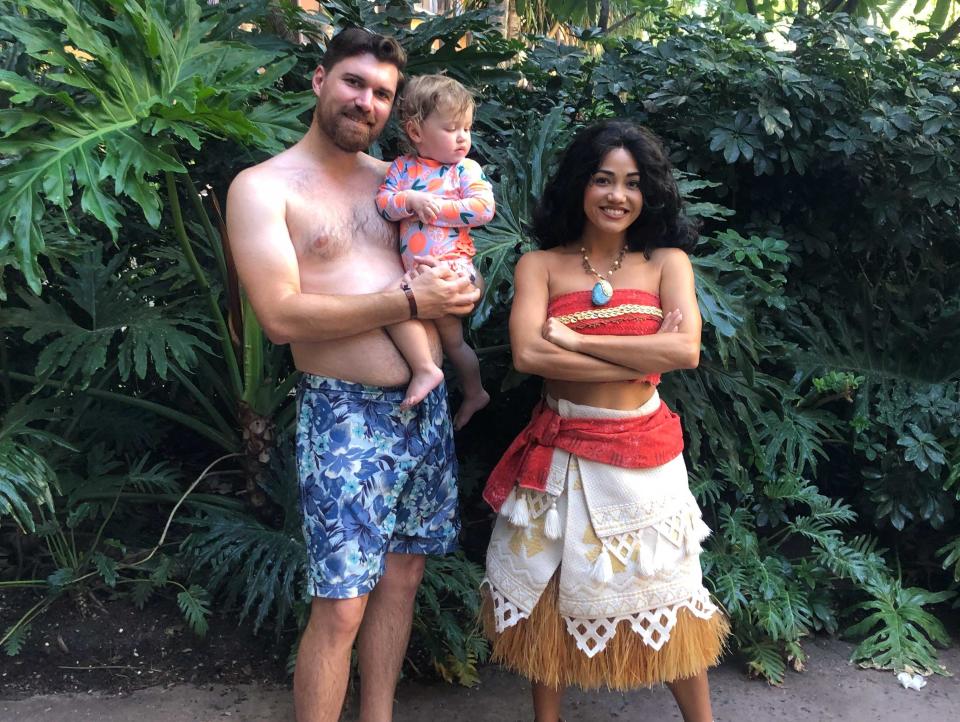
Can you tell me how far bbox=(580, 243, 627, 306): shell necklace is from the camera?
8.22 ft

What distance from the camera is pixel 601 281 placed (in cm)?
253

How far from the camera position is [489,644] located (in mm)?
3344

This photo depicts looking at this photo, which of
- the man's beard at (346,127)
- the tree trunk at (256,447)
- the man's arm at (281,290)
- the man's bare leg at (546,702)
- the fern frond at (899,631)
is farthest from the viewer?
the tree trunk at (256,447)

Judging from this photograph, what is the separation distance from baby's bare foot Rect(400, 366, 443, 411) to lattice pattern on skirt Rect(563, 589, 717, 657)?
786mm

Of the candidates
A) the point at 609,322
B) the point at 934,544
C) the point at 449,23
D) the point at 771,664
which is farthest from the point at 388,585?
the point at 934,544

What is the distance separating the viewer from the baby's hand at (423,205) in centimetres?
235

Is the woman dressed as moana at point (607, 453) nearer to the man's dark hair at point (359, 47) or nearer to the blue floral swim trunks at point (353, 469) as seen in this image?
the blue floral swim trunks at point (353, 469)

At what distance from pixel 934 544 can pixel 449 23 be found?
3.14 m

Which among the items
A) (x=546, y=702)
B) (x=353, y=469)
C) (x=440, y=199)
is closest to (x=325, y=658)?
(x=353, y=469)

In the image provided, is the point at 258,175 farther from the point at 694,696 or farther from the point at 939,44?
the point at 939,44

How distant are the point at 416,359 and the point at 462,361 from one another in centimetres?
30

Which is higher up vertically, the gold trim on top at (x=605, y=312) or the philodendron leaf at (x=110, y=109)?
the philodendron leaf at (x=110, y=109)

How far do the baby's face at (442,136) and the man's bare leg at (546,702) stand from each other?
161cm

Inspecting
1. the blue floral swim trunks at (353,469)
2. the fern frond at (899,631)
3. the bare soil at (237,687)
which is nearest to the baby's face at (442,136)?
the blue floral swim trunks at (353,469)
